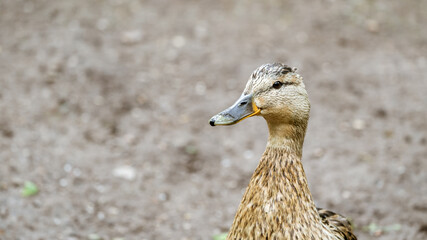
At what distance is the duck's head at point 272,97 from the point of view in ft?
9.49

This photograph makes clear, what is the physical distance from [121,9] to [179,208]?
3.66 meters

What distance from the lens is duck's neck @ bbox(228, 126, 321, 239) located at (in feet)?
9.48

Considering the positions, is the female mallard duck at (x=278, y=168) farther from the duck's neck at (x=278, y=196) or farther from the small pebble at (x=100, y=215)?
the small pebble at (x=100, y=215)

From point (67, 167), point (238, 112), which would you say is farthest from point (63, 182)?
point (238, 112)

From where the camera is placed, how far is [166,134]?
5.63m

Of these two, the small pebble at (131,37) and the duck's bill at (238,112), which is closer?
the duck's bill at (238,112)

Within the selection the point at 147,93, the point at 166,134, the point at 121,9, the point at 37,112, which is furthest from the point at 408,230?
the point at 121,9

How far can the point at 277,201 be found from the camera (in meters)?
2.90

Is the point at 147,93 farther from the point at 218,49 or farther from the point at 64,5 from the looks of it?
the point at 64,5


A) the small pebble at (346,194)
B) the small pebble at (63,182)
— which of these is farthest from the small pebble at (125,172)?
the small pebble at (346,194)

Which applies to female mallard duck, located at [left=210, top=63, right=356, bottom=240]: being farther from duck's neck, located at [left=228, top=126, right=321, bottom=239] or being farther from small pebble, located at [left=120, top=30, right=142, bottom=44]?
small pebble, located at [left=120, top=30, right=142, bottom=44]

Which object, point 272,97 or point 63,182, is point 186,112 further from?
point 272,97

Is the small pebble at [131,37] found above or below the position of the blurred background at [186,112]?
above

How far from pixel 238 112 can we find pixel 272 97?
209mm
